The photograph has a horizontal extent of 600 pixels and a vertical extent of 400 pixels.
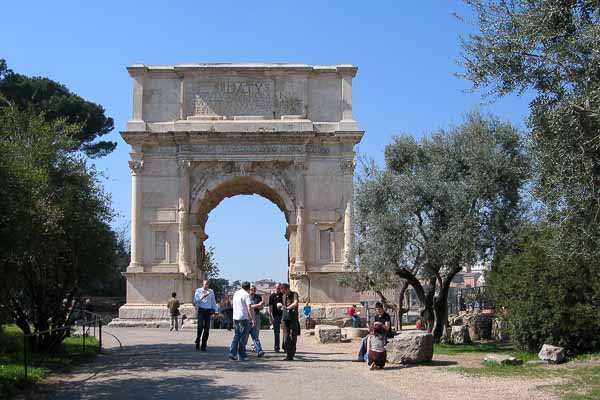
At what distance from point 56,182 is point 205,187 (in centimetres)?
1356

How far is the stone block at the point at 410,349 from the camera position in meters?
14.2

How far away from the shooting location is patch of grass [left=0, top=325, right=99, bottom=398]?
10.8 m

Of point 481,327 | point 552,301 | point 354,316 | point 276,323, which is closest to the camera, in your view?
point 552,301

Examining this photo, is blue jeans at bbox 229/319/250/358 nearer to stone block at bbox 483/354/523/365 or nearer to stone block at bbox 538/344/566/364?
stone block at bbox 483/354/523/365

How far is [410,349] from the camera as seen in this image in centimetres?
1422

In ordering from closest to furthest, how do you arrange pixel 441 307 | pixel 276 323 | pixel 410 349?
1. pixel 410 349
2. pixel 276 323
3. pixel 441 307

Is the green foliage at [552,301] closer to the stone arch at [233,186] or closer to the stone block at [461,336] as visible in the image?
the stone block at [461,336]

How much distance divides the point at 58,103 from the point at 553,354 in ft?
107

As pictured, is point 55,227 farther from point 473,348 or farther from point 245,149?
point 245,149

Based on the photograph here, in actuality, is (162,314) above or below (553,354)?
above

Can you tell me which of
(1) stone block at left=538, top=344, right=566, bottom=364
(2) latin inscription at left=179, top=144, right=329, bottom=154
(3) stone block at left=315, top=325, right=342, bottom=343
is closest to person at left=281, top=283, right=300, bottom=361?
(1) stone block at left=538, top=344, right=566, bottom=364

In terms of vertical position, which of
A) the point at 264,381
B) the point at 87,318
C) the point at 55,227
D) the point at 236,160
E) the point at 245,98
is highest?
the point at 245,98

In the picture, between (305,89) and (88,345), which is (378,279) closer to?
(88,345)

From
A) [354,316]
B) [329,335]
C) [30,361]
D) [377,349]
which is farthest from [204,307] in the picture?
[354,316]
